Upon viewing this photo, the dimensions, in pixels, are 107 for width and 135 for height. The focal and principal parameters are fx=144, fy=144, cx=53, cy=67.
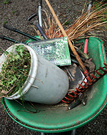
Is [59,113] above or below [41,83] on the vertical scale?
below

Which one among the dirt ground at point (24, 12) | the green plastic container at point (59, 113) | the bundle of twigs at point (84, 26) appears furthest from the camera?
the dirt ground at point (24, 12)

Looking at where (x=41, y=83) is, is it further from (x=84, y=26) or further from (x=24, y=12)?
(x=24, y=12)

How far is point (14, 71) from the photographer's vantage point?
2.82 ft

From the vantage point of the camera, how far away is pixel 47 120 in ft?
2.96

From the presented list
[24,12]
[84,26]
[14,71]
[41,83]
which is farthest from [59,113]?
[24,12]

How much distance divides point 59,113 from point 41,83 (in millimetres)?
285

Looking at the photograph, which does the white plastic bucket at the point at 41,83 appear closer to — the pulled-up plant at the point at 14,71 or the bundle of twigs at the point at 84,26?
the pulled-up plant at the point at 14,71

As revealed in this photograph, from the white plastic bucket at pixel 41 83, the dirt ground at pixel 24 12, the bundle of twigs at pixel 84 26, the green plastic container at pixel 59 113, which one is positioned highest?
the dirt ground at pixel 24 12

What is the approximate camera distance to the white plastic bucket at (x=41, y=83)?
2.74 feet

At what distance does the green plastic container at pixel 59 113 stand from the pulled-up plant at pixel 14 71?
15 cm

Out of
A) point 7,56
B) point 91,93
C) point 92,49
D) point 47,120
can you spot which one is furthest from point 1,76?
point 92,49

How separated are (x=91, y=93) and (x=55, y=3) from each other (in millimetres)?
2047

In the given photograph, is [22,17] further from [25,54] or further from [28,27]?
[25,54]

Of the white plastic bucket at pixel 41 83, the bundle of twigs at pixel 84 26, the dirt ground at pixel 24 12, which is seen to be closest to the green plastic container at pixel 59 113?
the white plastic bucket at pixel 41 83
